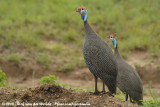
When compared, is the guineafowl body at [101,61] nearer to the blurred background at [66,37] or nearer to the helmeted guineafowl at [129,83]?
the helmeted guineafowl at [129,83]

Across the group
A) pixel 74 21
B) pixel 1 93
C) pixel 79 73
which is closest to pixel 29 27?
pixel 74 21

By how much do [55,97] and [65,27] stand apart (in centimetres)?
617

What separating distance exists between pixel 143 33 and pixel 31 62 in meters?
3.84

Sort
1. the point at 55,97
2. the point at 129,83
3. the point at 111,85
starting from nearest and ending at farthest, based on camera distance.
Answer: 1. the point at 55,97
2. the point at 111,85
3. the point at 129,83

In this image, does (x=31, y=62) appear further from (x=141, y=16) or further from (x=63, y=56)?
(x=141, y=16)

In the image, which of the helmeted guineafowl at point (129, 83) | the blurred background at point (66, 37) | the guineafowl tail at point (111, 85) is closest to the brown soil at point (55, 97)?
the guineafowl tail at point (111, 85)

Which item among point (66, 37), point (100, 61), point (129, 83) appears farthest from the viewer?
point (66, 37)

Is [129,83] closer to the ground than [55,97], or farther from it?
farther from it

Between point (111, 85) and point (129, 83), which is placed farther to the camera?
point (129, 83)

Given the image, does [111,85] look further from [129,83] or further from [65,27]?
[65,27]

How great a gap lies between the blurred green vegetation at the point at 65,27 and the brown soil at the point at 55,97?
4057 millimetres

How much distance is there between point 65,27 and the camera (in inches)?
400

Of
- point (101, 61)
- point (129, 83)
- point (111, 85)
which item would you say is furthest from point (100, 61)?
point (129, 83)

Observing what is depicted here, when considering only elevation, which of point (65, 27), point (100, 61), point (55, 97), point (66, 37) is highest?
point (65, 27)
